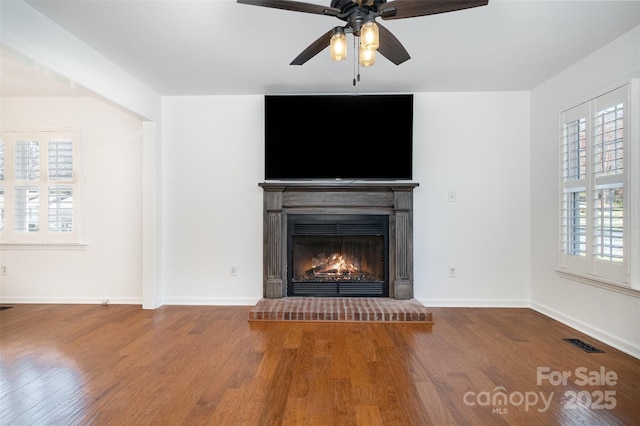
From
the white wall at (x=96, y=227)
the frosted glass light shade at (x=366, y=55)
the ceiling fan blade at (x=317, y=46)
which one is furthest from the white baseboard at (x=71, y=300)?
the frosted glass light shade at (x=366, y=55)

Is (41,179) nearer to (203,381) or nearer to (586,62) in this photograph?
(203,381)

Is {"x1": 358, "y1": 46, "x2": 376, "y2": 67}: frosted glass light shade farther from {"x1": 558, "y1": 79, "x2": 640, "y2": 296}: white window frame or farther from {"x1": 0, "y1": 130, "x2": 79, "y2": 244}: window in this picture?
{"x1": 0, "y1": 130, "x2": 79, "y2": 244}: window

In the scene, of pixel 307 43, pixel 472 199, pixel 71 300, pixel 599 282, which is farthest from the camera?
pixel 71 300

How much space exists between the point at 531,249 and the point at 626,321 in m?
1.32

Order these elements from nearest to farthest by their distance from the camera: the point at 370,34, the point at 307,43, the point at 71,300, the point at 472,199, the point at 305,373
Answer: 1. the point at 370,34
2. the point at 305,373
3. the point at 307,43
4. the point at 472,199
5. the point at 71,300

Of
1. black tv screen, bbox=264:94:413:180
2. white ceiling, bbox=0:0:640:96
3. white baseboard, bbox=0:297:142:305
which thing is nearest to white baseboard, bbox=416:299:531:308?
black tv screen, bbox=264:94:413:180

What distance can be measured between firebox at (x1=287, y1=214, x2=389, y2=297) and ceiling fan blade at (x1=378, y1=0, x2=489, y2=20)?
253 centimetres

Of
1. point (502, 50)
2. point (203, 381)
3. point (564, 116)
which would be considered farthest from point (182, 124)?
point (564, 116)

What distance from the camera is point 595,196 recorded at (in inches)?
117

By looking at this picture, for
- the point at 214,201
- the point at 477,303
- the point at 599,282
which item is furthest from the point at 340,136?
the point at 599,282

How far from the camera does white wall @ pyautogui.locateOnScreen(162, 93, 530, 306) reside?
400cm

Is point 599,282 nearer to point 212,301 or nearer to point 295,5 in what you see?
point 295,5

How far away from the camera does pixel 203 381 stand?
225 centimetres

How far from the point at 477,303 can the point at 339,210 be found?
1945mm
